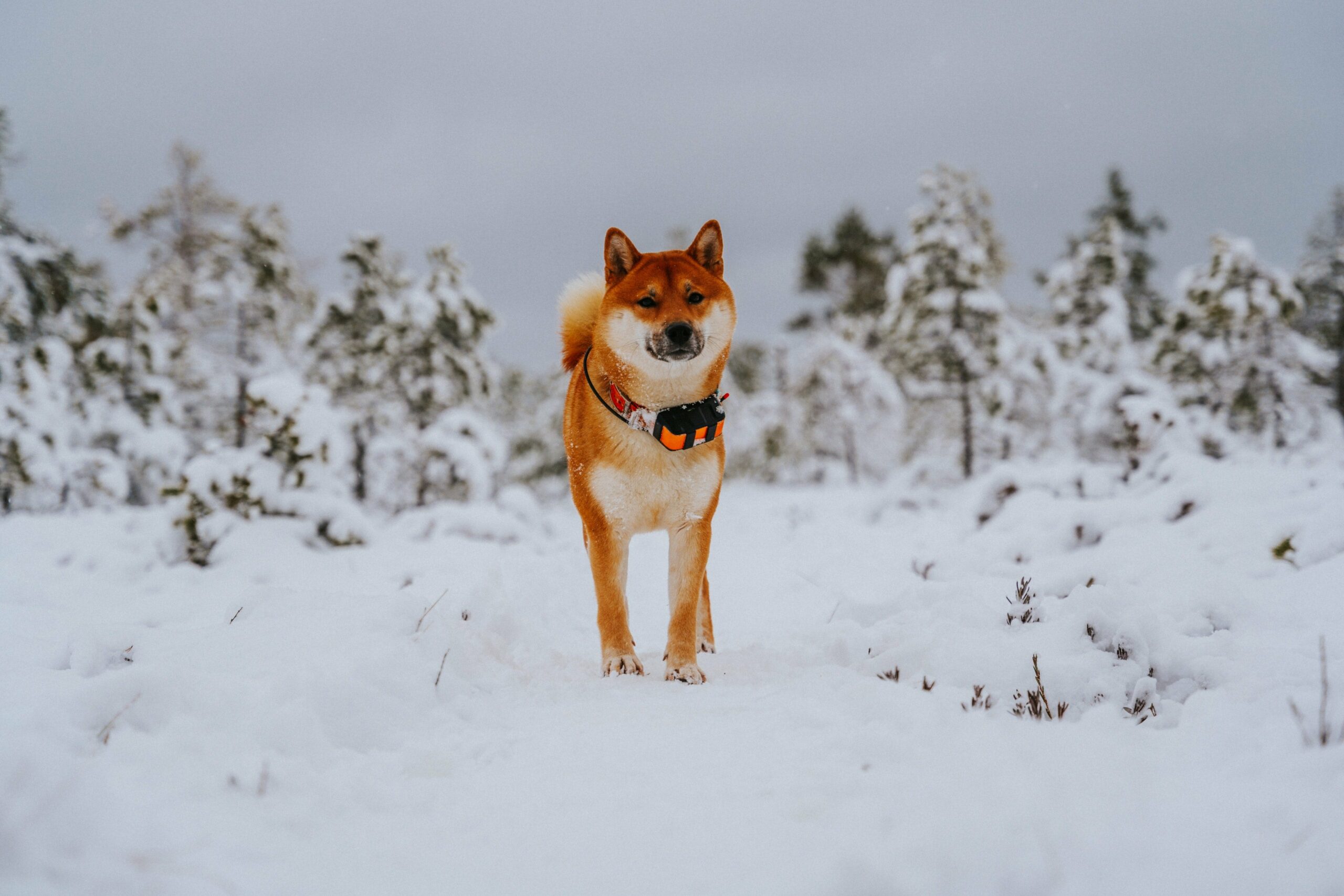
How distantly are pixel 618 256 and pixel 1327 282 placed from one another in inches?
1001

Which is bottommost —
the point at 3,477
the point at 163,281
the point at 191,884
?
the point at 191,884

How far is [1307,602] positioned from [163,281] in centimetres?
1808

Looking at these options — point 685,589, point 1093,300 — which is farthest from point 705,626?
point 1093,300

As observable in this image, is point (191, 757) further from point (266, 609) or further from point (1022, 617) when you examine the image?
point (1022, 617)

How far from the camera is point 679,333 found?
10.2 feet

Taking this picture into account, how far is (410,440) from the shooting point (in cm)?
1222

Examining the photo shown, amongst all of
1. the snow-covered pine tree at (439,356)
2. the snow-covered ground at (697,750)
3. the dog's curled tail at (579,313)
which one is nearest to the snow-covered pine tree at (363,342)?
the snow-covered pine tree at (439,356)

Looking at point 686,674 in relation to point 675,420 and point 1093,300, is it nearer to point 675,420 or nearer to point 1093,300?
point 675,420

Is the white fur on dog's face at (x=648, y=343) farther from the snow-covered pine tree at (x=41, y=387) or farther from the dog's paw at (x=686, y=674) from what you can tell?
the snow-covered pine tree at (x=41, y=387)

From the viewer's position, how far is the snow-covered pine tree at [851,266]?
2712cm

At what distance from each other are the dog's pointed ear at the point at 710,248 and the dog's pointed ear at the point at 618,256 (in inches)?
11.5

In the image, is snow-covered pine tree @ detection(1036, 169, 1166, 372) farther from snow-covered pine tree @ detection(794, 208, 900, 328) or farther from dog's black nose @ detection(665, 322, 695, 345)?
dog's black nose @ detection(665, 322, 695, 345)

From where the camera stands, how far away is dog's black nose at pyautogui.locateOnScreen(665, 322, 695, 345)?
10.2ft

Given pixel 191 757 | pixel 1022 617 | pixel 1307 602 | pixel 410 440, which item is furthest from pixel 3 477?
pixel 1307 602
